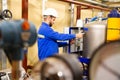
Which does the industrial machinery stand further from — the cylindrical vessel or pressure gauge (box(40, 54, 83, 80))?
the cylindrical vessel

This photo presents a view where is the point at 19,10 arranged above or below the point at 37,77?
above

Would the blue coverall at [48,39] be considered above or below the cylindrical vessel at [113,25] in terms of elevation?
below

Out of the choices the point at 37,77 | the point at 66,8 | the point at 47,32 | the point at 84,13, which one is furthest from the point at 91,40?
the point at 84,13

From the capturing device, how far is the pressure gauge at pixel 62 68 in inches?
26.9

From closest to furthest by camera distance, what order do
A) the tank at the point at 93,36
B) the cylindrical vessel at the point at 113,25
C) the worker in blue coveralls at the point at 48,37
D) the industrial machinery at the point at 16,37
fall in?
the industrial machinery at the point at 16,37 → the cylindrical vessel at the point at 113,25 → the tank at the point at 93,36 → the worker in blue coveralls at the point at 48,37

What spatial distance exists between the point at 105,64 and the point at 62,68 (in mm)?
154

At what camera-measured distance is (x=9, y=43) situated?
0.60 metres

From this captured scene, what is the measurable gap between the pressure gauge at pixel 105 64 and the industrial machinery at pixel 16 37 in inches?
8.8

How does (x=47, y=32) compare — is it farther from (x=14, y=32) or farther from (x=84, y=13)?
(x=84, y=13)

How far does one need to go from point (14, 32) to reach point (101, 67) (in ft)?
1.06

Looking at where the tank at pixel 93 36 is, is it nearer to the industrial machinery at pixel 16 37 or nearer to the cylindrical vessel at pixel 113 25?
the cylindrical vessel at pixel 113 25

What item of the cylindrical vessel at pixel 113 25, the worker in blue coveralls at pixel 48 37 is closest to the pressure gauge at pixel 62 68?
the cylindrical vessel at pixel 113 25

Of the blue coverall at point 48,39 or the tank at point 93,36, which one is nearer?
the tank at point 93,36

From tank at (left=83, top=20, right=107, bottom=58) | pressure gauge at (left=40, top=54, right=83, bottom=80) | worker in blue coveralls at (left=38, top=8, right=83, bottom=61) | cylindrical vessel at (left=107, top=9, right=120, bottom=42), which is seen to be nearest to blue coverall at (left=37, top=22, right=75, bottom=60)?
worker in blue coveralls at (left=38, top=8, right=83, bottom=61)
